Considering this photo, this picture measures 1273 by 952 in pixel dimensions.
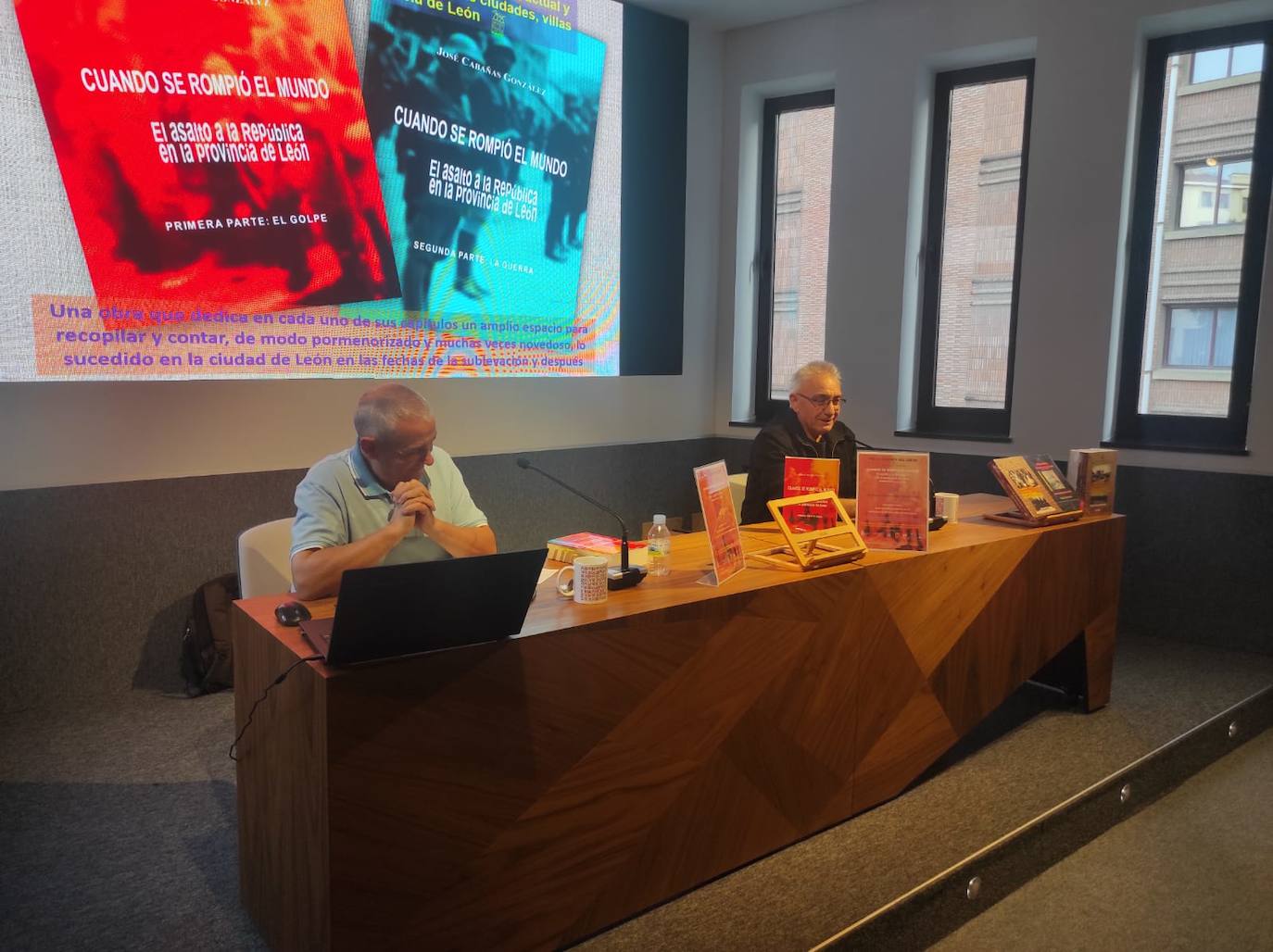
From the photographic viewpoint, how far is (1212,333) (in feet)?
13.2

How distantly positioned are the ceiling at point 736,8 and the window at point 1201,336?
2.11 m

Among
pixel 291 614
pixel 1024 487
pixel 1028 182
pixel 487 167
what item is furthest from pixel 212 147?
pixel 1028 182

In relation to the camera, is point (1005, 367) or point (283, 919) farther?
point (1005, 367)

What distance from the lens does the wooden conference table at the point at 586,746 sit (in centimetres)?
164

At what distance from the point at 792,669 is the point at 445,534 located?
865 millimetres

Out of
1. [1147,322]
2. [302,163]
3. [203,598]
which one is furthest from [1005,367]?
[203,598]

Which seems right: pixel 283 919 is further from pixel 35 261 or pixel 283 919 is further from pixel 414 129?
pixel 414 129

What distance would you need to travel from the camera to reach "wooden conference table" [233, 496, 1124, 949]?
1.64 metres

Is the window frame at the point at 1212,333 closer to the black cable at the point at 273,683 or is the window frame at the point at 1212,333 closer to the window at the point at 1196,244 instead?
the window at the point at 1196,244

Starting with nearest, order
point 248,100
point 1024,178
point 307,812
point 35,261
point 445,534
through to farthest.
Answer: point 307,812 < point 445,534 < point 35,261 < point 248,100 < point 1024,178

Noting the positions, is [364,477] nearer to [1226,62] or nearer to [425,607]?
[425,607]

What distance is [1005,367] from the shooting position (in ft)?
14.9

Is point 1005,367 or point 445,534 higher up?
point 1005,367

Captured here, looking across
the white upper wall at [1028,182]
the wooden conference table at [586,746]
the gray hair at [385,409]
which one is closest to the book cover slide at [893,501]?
the wooden conference table at [586,746]
